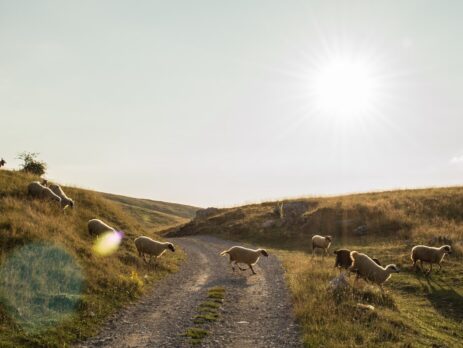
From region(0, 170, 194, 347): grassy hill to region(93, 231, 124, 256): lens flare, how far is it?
0.56 m

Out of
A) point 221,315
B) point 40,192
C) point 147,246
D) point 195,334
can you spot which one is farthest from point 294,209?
point 195,334

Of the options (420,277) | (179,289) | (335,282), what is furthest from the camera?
(420,277)

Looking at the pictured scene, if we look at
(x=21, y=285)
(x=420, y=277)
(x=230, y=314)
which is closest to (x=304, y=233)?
(x=420, y=277)

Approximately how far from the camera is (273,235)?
53.6 m

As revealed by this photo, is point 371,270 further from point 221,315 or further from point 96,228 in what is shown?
point 96,228

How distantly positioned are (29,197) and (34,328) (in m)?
20.4

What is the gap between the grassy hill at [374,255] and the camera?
14625 mm

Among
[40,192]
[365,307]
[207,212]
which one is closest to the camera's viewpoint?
[365,307]

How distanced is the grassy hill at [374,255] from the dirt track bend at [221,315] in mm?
966

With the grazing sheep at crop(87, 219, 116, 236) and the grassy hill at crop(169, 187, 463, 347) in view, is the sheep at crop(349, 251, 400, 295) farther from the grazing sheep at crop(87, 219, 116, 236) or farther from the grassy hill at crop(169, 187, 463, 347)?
the grazing sheep at crop(87, 219, 116, 236)

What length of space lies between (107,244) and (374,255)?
21.3 meters

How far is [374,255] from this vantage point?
34531 millimetres

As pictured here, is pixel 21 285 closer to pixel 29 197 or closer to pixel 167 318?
pixel 167 318

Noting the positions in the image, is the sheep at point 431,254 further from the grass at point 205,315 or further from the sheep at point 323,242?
the grass at point 205,315
